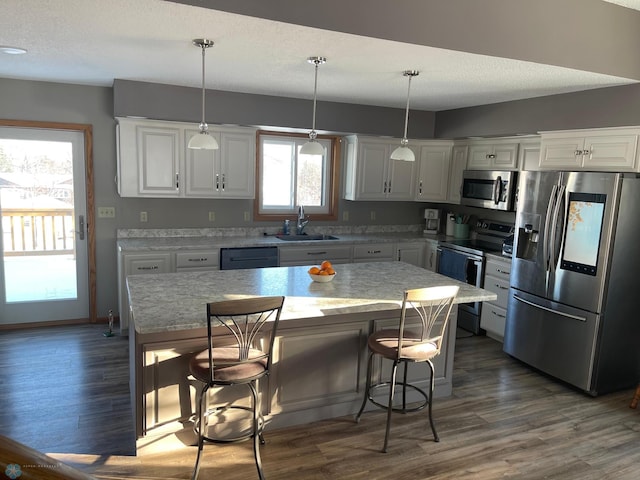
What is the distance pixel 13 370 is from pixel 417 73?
3.83 metres

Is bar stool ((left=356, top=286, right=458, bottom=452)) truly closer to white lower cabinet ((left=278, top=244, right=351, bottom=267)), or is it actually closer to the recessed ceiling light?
white lower cabinet ((left=278, top=244, right=351, bottom=267))

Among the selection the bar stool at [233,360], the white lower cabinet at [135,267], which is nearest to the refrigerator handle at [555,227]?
the bar stool at [233,360]

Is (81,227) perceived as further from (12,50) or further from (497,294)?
(497,294)

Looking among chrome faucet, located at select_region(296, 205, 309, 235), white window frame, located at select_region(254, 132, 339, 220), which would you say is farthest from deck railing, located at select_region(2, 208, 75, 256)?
chrome faucet, located at select_region(296, 205, 309, 235)

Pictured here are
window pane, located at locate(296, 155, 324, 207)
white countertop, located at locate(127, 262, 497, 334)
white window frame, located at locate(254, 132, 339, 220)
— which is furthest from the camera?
window pane, located at locate(296, 155, 324, 207)

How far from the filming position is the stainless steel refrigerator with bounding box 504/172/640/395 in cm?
339

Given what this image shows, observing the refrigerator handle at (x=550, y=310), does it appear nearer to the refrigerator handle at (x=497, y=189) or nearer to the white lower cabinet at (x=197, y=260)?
the refrigerator handle at (x=497, y=189)

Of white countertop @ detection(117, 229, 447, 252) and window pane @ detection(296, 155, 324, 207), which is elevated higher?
window pane @ detection(296, 155, 324, 207)

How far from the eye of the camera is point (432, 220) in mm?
6020

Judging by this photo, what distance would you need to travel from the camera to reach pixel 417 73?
3.36 metres

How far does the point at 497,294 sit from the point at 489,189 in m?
1.11

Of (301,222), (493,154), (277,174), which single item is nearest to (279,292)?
(301,222)

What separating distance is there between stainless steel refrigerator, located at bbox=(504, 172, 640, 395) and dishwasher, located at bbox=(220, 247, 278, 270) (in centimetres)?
236

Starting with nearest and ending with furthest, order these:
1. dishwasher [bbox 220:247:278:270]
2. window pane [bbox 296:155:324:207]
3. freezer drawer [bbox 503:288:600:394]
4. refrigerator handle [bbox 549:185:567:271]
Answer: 1. freezer drawer [bbox 503:288:600:394]
2. refrigerator handle [bbox 549:185:567:271]
3. dishwasher [bbox 220:247:278:270]
4. window pane [bbox 296:155:324:207]
